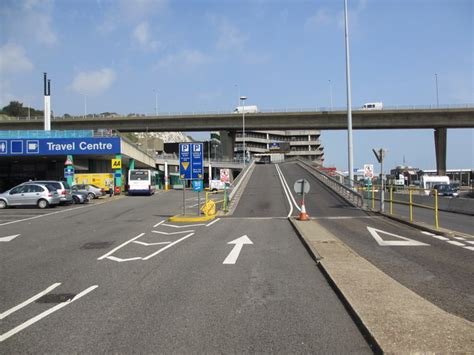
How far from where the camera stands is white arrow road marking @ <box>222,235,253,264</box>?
31.4 feet

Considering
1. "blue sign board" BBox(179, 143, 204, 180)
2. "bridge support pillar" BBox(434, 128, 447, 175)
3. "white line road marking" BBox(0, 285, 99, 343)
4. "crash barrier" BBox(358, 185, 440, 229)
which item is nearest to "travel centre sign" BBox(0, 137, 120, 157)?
"blue sign board" BBox(179, 143, 204, 180)

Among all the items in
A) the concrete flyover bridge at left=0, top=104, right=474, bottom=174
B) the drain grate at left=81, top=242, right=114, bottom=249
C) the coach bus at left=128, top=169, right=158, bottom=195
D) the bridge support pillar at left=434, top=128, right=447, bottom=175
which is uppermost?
the concrete flyover bridge at left=0, top=104, right=474, bottom=174

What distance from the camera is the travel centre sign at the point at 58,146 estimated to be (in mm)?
44094

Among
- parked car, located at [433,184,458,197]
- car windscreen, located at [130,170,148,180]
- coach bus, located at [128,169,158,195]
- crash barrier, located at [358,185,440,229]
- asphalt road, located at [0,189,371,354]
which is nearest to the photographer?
asphalt road, located at [0,189,371,354]

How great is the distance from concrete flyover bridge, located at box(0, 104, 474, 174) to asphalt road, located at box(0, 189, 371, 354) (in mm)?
62127

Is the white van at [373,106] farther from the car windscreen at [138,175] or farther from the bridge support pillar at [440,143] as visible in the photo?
the car windscreen at [138,175]

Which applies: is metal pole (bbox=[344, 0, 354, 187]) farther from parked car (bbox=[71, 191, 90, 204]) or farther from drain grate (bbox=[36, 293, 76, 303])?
drain grate (bbox=[36, 293, 76, 303])

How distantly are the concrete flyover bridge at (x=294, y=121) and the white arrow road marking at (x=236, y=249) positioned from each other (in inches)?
2377

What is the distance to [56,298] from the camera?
6582mm

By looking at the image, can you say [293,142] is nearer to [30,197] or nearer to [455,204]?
[455,204]

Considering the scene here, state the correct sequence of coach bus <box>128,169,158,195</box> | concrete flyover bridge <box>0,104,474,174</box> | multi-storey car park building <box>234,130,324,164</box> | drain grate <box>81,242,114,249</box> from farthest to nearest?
multi-storey car park building <box>234,130,324,164</box>
concrete flyover bridge <box>0,104,474,174</box>
coach bus <box>128,169,158,195</box>
drain grate <box>81,242,114,249</box>

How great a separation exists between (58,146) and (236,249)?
3868cm

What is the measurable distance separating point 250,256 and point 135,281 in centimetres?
322

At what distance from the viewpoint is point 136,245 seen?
1205 centimetres
